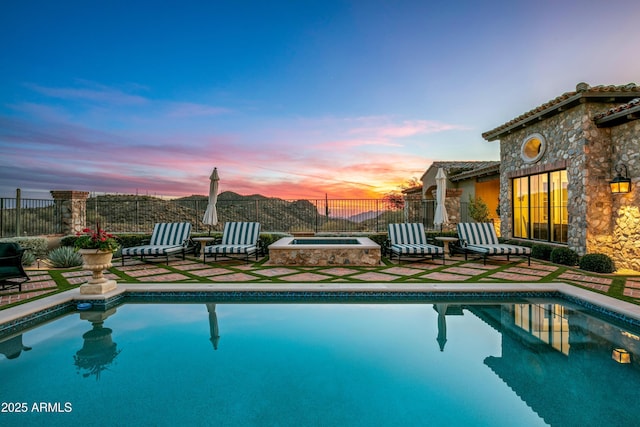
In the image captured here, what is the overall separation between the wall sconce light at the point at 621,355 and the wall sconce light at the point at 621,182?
4.83 m

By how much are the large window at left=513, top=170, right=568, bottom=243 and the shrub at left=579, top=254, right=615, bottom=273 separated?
1.33 metres

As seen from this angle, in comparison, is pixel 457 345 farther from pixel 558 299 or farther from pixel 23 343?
pixel 23 343

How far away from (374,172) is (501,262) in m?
8.07

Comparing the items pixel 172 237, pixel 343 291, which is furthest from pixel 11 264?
pixel 343 291

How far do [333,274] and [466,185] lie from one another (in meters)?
10.5

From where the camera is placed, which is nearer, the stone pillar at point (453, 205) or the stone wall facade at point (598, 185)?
the stone wall facade at point (598, 185)

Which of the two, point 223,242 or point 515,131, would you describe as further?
point 515,131

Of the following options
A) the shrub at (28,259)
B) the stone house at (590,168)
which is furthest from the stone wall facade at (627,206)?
the shrub at (28,259)

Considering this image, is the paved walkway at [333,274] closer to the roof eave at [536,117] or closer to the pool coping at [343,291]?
the pool coping at [343,291]

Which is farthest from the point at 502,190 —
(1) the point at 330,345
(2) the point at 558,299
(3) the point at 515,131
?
(1) the point at 330,345

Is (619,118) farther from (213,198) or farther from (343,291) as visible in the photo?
(213,198)

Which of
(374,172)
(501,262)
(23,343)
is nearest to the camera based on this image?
(23,343)

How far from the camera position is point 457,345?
10.9 feet

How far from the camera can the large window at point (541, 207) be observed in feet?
25.3
